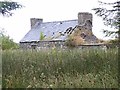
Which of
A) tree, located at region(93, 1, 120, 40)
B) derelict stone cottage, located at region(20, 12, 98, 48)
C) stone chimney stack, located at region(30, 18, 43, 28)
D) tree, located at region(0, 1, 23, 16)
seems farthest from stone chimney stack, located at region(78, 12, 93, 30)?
tree, located at region(93, 1, 120, 40)

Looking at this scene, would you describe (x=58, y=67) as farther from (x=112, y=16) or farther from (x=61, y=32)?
(x=61, y=32)

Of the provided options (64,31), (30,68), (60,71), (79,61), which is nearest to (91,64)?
(79,61)

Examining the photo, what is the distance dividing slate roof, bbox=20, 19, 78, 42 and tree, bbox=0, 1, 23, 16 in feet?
43.1

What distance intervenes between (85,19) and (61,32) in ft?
9.07

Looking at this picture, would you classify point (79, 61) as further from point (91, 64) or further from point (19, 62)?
point (19, 62)

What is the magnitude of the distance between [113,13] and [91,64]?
209 centimetres

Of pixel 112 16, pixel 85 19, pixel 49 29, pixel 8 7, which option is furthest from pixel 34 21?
pixel 112 16

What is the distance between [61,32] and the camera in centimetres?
2766

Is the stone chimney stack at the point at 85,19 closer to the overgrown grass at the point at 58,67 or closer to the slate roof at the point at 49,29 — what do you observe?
the slate roof at the point at 49,29

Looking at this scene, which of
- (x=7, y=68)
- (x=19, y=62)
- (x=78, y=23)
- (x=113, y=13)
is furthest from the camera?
(x=78, y=23)

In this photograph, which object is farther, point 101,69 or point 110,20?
point 110,20

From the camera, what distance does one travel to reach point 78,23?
27484 mm

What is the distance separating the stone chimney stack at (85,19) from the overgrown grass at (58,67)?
723 inches

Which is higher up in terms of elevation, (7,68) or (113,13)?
(113,13)
